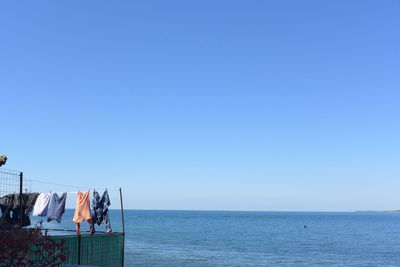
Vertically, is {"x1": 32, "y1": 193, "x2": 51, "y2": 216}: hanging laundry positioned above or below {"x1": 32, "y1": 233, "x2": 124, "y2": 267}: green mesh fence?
above

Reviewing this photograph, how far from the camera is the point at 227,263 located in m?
39.2

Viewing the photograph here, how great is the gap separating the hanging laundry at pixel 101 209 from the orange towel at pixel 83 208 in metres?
0.66

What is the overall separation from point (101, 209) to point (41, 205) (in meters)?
2.51

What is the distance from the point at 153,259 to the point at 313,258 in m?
18.0

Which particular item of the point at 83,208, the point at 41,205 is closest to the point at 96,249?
the point at 83,208

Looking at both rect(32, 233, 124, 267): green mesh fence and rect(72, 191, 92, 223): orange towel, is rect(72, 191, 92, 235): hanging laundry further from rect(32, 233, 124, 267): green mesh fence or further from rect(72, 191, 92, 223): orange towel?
rect(32, 233, 124, 267): green mesh fence

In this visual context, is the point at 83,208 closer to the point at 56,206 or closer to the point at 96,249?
the point at 56,206

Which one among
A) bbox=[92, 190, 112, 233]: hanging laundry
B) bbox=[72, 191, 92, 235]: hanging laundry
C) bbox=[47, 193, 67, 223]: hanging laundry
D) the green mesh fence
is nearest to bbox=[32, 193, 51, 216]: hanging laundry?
bbox=[47, 193, 67, 223]: hanging laundry

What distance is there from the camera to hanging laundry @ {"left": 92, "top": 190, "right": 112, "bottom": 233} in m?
18.0

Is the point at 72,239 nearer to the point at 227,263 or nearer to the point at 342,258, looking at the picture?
the point at 227,263

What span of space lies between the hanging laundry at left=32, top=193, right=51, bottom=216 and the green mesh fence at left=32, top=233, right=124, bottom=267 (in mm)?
3058

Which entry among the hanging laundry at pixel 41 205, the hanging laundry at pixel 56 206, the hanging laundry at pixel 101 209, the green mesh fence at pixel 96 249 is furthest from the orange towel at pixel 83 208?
the green mesh fence at pixel 96 249

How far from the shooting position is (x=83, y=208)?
1731cm

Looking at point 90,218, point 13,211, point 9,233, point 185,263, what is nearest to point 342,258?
point 185,263
